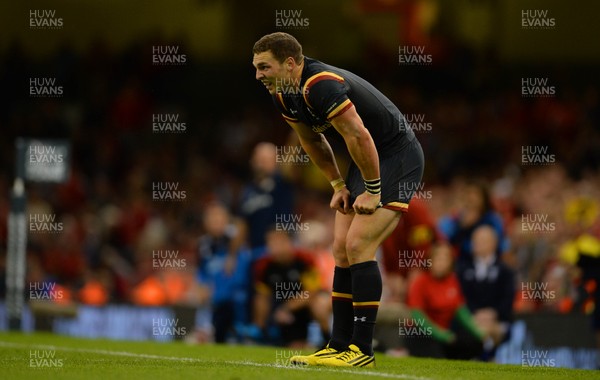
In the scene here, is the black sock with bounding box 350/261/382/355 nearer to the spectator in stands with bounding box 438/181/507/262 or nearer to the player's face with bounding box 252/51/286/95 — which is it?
the player's face with bounding box 252/51/286/95

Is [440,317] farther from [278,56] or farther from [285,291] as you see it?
[278,56]

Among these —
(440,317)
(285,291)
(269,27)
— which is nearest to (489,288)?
(440,317)

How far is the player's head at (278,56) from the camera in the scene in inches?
291

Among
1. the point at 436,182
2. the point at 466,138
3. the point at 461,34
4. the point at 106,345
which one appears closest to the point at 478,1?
the point at 461,34

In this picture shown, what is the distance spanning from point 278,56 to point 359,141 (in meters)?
0.77

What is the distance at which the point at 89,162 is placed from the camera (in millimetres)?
19609

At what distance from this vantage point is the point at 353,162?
25.5 ft

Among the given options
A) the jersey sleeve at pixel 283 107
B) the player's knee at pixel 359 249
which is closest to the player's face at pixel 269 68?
the jersey sleeve at pixel 283 107

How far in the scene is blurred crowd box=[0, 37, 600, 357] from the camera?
11461 millimetres

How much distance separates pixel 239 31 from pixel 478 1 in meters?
4.14

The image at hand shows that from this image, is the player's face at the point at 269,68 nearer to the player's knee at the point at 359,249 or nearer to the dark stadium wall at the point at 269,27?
the player's knee at the point at 359,249

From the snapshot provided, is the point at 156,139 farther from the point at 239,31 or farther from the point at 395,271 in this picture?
the point at 395,271

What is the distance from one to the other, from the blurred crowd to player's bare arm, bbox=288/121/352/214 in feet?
11.1

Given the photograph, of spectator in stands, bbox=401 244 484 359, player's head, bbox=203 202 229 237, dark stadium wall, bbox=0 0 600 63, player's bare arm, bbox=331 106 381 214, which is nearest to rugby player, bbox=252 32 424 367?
player's bare arm, bbox=331 106 381 214
